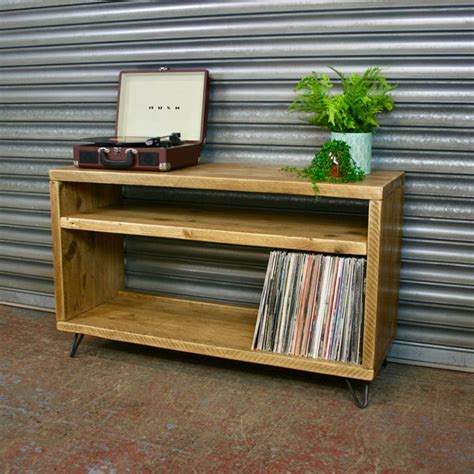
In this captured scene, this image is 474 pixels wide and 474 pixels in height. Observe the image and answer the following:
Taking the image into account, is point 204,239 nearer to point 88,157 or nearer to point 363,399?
point 88,157

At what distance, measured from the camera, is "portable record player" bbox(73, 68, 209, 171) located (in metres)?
2.48

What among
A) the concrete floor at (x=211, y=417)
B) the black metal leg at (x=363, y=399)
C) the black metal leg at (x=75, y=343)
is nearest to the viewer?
the concrete floor at (x=211, y=417)

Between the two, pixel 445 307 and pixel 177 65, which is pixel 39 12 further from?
pixel 445 307

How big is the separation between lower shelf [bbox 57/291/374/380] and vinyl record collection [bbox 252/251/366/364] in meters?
0.04

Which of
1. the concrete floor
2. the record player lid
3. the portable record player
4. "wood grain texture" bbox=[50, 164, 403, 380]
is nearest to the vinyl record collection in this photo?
"wood grain texture" bbox=[50, 164, 403, 380]

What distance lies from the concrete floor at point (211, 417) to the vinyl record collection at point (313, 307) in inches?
8.0

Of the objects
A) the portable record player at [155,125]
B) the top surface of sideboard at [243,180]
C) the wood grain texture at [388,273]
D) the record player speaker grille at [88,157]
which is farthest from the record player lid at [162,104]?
the wood grain texture at [388,273]

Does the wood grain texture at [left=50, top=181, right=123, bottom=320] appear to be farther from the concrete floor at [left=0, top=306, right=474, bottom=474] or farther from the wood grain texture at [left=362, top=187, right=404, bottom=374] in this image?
the wood grain texture at [left=362, top=187, right=404, bottom=374]

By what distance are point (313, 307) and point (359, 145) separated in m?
0.57

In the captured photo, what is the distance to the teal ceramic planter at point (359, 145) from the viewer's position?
2340 mm

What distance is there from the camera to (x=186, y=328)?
8.60 feet

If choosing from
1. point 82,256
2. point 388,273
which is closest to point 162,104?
point 82,256

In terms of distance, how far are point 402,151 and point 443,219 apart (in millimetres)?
295

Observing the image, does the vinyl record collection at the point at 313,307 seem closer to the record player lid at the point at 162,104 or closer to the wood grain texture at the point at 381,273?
the wood grain texture at the point at 381,273
